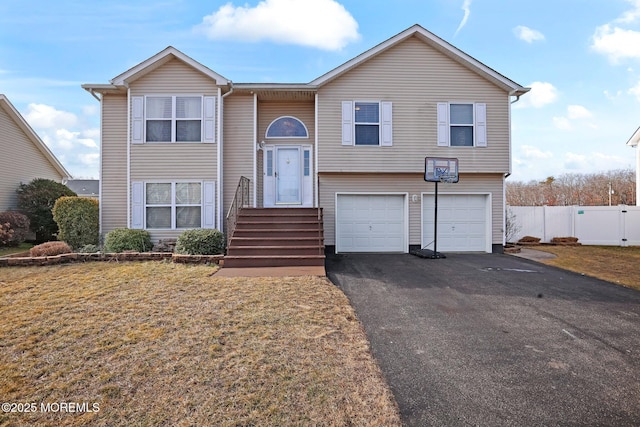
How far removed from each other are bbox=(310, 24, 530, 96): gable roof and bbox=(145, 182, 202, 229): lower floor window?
5.35 meters

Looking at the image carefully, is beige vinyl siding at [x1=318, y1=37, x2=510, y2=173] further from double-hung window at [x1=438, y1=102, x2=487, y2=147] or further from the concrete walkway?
the concrete walkway

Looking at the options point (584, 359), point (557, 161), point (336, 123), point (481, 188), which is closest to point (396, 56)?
point (336, 123)

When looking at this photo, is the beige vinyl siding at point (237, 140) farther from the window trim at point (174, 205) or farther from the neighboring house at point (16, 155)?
the neighboring house at point (16, 155)

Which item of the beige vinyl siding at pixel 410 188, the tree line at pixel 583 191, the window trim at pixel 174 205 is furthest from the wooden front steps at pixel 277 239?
the tree line at pixel 583 191

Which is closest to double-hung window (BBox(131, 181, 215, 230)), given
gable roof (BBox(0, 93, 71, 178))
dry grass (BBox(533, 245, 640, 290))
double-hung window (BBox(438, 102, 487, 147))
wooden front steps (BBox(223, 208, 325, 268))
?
wooden front steps (BBox(223, 208, 325, 268))

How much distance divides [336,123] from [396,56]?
305cm

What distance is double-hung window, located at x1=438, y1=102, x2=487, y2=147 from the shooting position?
11.1m

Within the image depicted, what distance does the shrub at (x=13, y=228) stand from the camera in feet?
39.2

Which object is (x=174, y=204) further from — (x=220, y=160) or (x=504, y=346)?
(x=504, y=346)

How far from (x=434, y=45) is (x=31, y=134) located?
60.7ft

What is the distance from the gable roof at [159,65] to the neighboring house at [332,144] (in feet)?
0.11

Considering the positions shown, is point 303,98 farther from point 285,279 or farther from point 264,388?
point 264,388

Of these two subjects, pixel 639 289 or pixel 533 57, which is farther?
pixel 533 57

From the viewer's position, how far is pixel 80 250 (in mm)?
9977
